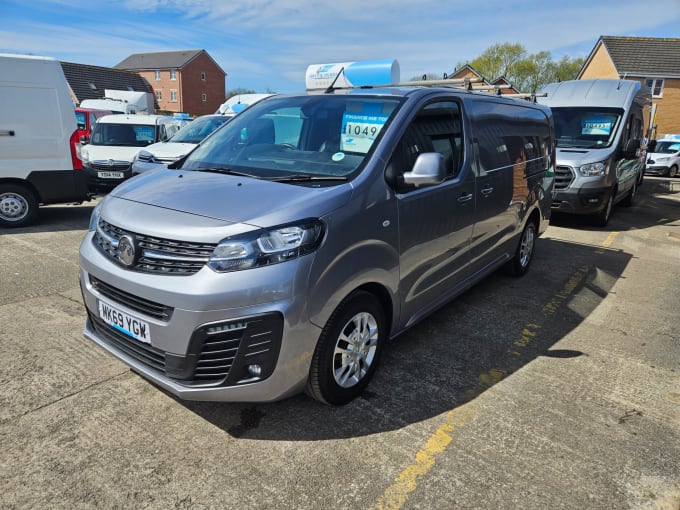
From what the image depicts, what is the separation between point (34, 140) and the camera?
728cm

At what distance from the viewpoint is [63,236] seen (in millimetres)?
7012

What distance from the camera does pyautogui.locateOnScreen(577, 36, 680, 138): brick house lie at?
115ft

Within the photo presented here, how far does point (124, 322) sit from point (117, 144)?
32.8 feet

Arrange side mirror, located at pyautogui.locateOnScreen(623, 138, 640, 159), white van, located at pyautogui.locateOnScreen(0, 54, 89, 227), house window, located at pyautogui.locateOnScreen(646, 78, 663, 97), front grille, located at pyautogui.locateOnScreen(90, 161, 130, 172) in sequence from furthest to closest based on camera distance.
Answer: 1. house window, located at pyautogui.locateOnScreen(646, 78, 663, 97)
2. front grille, located at pyautogui.locateOnScreen(90, 161, 130, 172)
3. side mirror, located at pyautogui.locateOnScreen(623, 138, 640, 159)
4. white van, located at pyautogui.locateOnScreen(0, 54, 89, 227)

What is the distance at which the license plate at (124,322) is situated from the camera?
2.46m

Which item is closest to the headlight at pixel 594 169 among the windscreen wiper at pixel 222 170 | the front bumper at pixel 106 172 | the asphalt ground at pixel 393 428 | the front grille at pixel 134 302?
the asphalt ground at pixel 393 428

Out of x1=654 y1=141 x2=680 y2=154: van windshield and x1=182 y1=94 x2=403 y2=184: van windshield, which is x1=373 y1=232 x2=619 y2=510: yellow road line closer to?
x1=182 y1=94 x2=403 y2=184: van windshield

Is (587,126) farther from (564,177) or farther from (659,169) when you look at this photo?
(659,169)

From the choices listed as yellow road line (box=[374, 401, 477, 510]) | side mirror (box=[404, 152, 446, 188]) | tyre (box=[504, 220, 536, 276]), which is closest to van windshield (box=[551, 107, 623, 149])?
tyre (box=[504, 220, 536, 276])

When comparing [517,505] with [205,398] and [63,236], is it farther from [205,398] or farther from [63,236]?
[63,236]

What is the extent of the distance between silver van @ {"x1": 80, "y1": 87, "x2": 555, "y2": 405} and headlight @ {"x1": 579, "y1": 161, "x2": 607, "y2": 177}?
524 centimetres

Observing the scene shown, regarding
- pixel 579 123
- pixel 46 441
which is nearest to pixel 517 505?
pixel 46 441

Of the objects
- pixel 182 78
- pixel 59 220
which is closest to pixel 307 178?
pixel 59 220

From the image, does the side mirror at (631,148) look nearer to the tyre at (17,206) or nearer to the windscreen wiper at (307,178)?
the windscreen wiper at (307,178)
